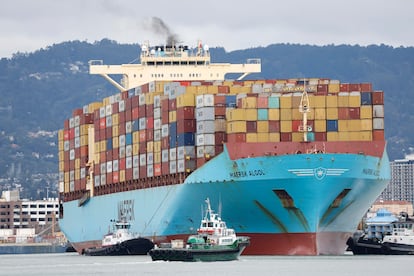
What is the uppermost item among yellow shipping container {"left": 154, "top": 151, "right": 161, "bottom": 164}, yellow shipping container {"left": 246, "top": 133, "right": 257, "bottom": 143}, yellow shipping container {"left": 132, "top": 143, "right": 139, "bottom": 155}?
yellow shipping container {"left": 246, "top": 133, "right": 257, "bottom": 143}

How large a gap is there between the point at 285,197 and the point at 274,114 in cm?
453

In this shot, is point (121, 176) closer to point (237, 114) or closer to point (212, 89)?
point (212, 89)

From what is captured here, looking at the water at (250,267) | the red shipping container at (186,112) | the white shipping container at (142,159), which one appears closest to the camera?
the water at (250,267)

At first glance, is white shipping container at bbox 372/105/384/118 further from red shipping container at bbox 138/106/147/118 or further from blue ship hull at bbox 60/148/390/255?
red shipping container at bbox 138/106/147/118

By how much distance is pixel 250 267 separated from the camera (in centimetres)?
7056

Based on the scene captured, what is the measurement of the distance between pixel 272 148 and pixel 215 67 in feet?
88.6

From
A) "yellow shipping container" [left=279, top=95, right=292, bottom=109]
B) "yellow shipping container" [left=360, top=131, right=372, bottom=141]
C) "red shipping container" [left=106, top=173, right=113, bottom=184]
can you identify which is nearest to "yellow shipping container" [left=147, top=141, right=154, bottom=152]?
"red shipping container" [left=106, top=173, right=113, bottom=184]

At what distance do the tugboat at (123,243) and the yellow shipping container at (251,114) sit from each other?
12552 millimetres

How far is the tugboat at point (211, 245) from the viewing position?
73.9 meters

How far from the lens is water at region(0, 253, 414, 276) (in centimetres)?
6753

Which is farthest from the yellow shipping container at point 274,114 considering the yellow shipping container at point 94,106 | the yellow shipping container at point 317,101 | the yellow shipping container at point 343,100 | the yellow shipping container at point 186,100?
the yellow shipping container at point 94,106

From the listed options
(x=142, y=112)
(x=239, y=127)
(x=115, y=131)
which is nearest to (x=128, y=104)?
(x=142, y=112)

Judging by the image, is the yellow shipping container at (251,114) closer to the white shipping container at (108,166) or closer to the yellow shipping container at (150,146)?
the yellow shipping container at (150,146)

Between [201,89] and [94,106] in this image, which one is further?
[94,106]
